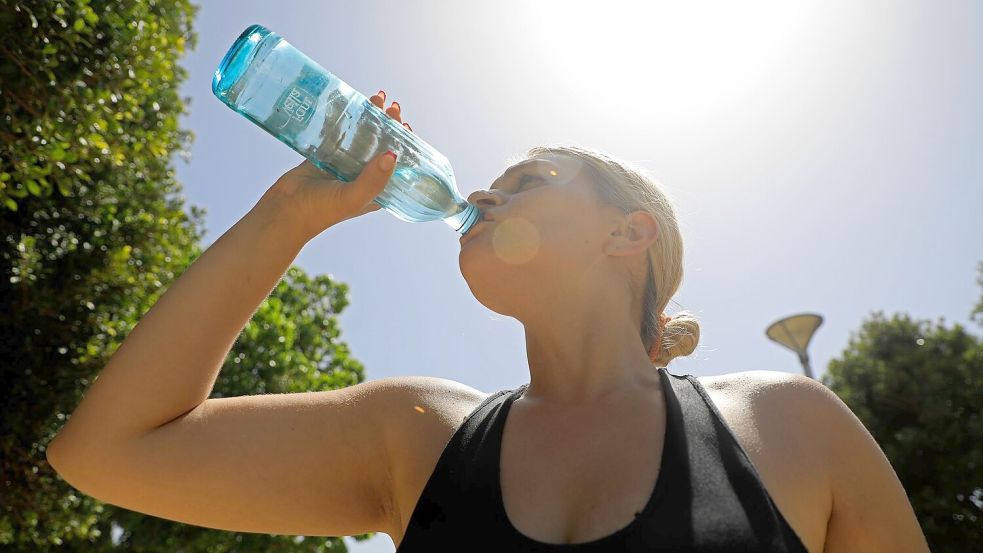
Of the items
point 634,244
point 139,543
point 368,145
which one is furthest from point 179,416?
point 139,543

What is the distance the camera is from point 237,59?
2.46m

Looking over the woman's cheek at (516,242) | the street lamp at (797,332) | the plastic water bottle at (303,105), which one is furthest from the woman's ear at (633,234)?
the street lamp at (797,332)

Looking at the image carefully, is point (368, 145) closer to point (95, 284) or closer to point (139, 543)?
point (95, 284)

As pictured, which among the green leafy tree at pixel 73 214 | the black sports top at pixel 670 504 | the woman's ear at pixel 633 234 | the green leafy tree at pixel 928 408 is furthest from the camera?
the green leafy tree at pixel 928 408

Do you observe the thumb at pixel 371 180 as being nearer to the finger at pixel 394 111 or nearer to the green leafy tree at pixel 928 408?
the finger at pixel 394 111

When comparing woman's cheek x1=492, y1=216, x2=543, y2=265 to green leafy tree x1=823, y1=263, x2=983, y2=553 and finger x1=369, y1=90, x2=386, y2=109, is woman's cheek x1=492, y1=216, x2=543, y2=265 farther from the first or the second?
green leafy tree x1=823, y1=263, x2=983, y2=553

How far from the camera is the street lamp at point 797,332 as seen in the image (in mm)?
13484

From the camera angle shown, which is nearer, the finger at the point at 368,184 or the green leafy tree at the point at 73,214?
the finger at the point at 368,184

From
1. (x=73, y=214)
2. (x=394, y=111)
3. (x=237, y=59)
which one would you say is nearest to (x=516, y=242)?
(x=394, y=111)

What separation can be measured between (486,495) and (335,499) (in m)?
0.55

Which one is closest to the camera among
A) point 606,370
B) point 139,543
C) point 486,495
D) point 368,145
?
point 486,495

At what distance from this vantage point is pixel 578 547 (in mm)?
1572

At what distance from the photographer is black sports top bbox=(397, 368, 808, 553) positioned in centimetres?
156

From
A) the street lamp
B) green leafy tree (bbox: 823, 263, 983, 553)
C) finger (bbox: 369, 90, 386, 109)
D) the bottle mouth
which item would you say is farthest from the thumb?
green leafy tree (bbox: 823, 263, 983, 553)
